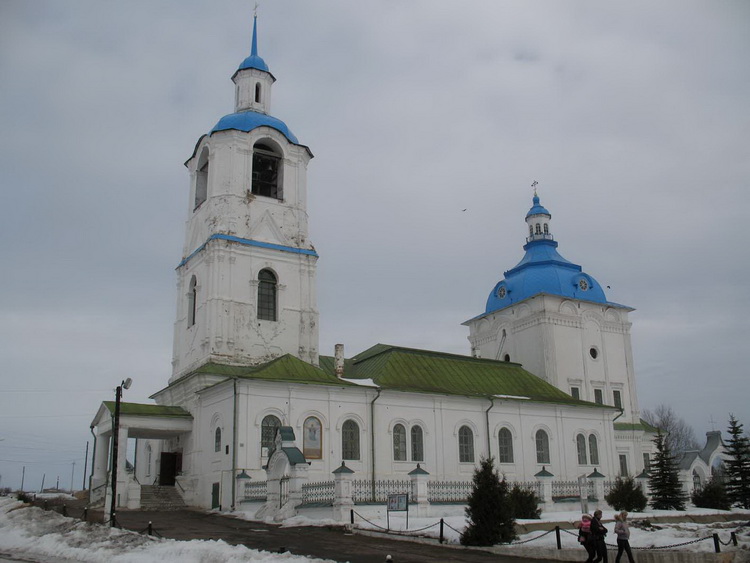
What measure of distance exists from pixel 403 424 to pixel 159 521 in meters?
11.3

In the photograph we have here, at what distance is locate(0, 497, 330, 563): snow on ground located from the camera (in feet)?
45.3

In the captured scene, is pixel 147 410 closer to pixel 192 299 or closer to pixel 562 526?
pixel 192 299

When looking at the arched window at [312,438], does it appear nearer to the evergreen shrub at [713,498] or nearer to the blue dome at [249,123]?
the blue dome at [249,123]

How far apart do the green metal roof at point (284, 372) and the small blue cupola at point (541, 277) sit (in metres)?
17.8

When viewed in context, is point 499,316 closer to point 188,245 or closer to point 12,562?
point 188,245

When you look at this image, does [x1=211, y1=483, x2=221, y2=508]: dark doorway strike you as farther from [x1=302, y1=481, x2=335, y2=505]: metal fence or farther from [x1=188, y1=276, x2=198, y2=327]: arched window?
[x1=188, y1=276, x2=198, y2=327]: arched window

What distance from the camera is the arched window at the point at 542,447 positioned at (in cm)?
3434

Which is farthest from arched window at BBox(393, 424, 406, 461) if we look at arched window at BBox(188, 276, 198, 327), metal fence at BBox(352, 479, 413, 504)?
arched window at BBox(188, 276, 198, 327)

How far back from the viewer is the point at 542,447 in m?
34.7

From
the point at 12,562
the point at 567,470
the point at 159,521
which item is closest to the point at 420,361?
the point at 567,470

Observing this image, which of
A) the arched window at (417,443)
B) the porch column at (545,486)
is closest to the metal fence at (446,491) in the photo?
the porch column at (545,486)

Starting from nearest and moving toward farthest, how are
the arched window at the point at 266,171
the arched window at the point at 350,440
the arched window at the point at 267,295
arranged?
the arched window at the point at 350,440
the arched window at the point at 267,295
the arched window at the point at 266,171

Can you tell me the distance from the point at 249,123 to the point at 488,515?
79.8 ft

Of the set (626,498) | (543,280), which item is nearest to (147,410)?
(626,498)
